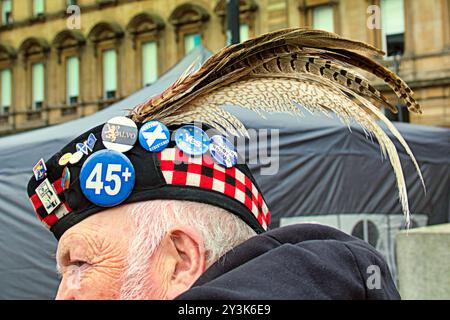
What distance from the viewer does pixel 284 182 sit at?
5094 mm

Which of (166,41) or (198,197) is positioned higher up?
(166,41)

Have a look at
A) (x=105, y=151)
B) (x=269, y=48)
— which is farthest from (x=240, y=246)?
(x=269, y=48)

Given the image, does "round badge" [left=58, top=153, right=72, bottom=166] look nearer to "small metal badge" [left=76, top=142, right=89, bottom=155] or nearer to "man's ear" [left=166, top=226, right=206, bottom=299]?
"small metal badge" [left=76, top=142, right=89, bottom=155]

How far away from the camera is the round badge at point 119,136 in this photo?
46.9 inches

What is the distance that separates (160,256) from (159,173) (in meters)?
0.17

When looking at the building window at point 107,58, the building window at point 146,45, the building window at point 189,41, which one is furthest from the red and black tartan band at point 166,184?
the building window at point 107,58

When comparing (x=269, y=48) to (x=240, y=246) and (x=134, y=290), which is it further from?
(x=134, y=290)

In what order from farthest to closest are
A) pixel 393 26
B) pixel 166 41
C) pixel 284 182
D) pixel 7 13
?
pixel 7 13, pixel 166 41, pixel 393 26, pixel 284 182

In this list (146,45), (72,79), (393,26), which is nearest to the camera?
(393,26)

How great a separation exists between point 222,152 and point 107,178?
260 mm

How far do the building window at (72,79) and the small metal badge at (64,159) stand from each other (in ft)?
77.6

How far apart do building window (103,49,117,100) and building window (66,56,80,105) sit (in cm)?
138

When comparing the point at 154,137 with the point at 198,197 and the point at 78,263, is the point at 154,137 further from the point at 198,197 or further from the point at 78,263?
the point at 78,263

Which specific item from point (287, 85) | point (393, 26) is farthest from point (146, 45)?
point (287, 85)
